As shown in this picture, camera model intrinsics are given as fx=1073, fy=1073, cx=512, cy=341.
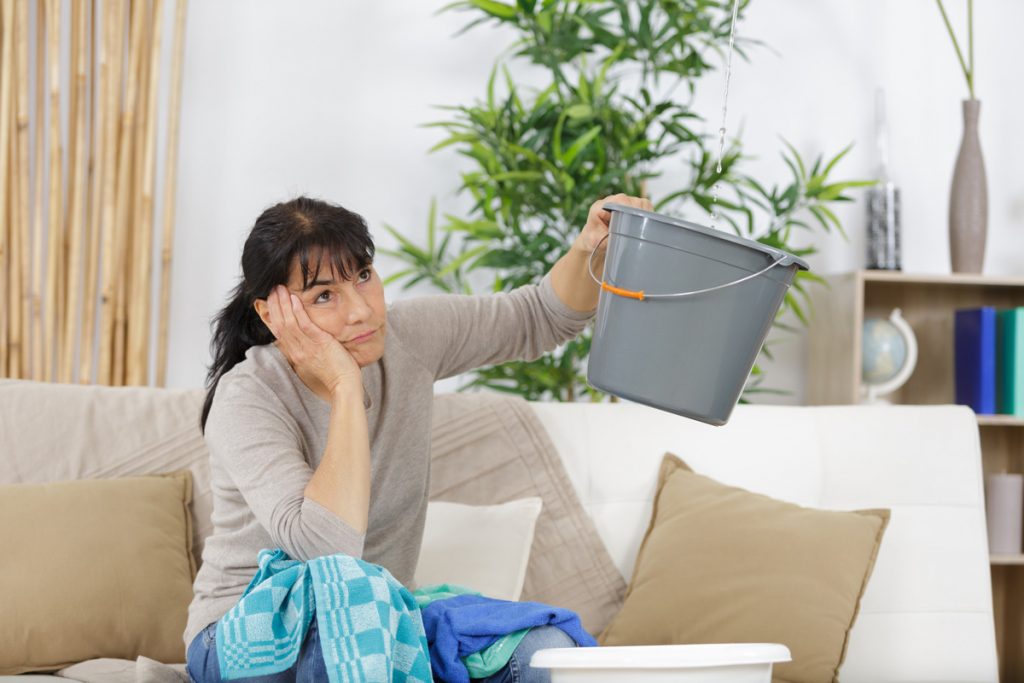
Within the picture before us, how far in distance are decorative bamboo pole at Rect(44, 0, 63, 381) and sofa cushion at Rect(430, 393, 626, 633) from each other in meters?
1.03

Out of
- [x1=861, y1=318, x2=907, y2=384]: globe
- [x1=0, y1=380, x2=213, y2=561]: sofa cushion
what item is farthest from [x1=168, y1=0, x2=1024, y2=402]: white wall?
[x1=0, y1=380, x2=213, y2=561]: sofa cushion

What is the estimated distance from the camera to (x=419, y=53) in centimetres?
296

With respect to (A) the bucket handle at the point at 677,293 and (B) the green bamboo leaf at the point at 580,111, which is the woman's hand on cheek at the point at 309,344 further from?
(B) the green bamboo leaf at the point at 580,111

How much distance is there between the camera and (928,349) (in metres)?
3.01

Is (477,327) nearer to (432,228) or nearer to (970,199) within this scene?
(432,228)

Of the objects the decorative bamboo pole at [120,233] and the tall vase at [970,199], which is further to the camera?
the tall vase at [970,199]

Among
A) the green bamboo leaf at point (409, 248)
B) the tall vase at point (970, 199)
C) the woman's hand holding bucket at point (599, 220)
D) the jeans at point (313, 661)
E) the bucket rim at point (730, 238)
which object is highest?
the tall vase at point (970, 199)

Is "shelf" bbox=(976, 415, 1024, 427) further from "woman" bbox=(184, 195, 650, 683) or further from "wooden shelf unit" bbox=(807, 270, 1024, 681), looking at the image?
"woman" bbox=(184, 195, 650, 683)

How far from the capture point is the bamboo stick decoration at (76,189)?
2.50 meters

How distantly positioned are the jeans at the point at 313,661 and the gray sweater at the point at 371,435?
6cm

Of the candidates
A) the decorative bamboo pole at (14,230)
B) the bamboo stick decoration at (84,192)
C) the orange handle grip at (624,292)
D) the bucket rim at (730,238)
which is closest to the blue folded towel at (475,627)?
the orange handle grip at (624,292)

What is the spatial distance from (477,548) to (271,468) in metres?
0.56

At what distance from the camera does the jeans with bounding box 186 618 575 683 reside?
52.7 inches

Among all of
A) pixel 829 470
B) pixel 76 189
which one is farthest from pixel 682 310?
pixel 76 189
